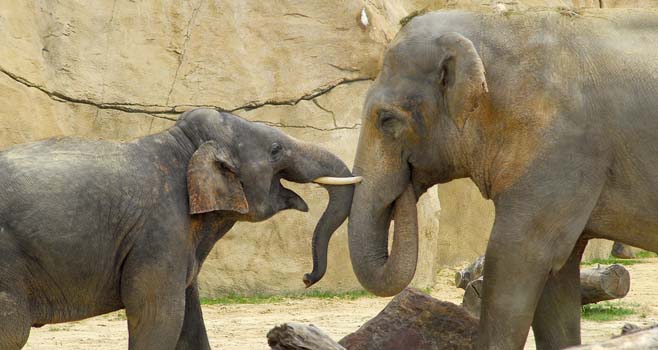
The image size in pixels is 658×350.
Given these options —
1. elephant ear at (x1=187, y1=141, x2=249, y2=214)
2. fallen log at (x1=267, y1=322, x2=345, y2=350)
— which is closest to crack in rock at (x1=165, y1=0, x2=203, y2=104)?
elephant ear at (x1=187, y1=141, x2=249, y2=214)

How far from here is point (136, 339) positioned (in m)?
6.11

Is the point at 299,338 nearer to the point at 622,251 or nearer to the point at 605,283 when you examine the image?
the point at 605,283

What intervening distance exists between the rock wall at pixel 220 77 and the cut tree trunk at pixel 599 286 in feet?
8.39

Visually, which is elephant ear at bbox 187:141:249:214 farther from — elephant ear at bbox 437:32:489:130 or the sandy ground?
the sandy ground

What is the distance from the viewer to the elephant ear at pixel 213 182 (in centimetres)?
625

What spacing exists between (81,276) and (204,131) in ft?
Result: 2.98

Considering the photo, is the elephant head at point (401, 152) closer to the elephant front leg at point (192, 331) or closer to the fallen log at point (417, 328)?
the fallen log at point (417, 328)

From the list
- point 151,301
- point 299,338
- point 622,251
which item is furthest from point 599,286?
point 622,251

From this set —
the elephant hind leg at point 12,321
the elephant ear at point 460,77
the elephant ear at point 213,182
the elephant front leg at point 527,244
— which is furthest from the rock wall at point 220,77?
the elephant front leg at point 527,244

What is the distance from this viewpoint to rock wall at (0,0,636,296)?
9977 mm

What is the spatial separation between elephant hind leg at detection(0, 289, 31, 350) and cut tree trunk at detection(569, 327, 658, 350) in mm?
2421

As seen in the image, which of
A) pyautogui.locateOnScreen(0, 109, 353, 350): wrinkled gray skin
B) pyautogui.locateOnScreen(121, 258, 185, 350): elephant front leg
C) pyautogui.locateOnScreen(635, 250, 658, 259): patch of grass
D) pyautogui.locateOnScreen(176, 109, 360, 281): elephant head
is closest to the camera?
pyautogui.locateOnScreen(0, 109, 353, 350): wrinkled gray skin

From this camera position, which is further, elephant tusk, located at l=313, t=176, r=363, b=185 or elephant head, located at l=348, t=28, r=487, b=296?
elephant tusk, located at l=313, t=176, r=363, b=185

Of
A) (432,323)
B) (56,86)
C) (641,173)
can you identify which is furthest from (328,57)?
(641,173)
